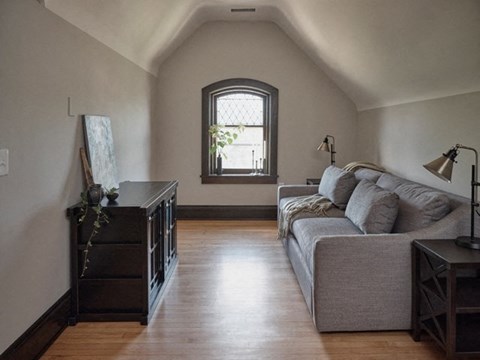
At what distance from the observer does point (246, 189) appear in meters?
6.56

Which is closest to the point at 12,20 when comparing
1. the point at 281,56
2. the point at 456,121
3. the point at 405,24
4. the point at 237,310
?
the point at 237,310

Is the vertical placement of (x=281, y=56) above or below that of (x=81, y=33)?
above

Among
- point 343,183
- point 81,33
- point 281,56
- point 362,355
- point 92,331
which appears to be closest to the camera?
point 362,355

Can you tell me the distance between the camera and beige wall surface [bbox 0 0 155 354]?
7.36ft

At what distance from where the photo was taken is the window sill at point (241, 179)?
6.51 meters

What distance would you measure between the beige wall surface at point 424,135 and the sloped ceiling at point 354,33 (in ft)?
0.38

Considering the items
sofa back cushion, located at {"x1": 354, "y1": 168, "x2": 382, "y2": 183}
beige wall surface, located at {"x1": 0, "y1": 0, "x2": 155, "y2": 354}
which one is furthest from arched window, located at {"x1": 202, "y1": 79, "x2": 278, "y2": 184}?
beige wall surface, located at {"x1": 0, "y1": 0, "x2": 155, "y2": 354}

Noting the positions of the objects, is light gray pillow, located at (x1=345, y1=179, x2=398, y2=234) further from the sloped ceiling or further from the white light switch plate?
the white light switch plate

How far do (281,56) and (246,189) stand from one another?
197cm

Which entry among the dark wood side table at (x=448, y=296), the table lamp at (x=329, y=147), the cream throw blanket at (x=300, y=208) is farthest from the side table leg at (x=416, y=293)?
the table lamp at (x=329, y=147)

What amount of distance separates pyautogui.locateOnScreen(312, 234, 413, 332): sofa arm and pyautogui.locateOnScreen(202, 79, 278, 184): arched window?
376cm

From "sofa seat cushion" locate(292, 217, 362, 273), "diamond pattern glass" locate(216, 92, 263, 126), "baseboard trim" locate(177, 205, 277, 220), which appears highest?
"diamond pattern glass" locate(216, 92, 263, 126)

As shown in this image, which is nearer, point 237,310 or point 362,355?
point 362,355

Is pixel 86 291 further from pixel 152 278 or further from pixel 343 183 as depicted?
pixel 343 183
